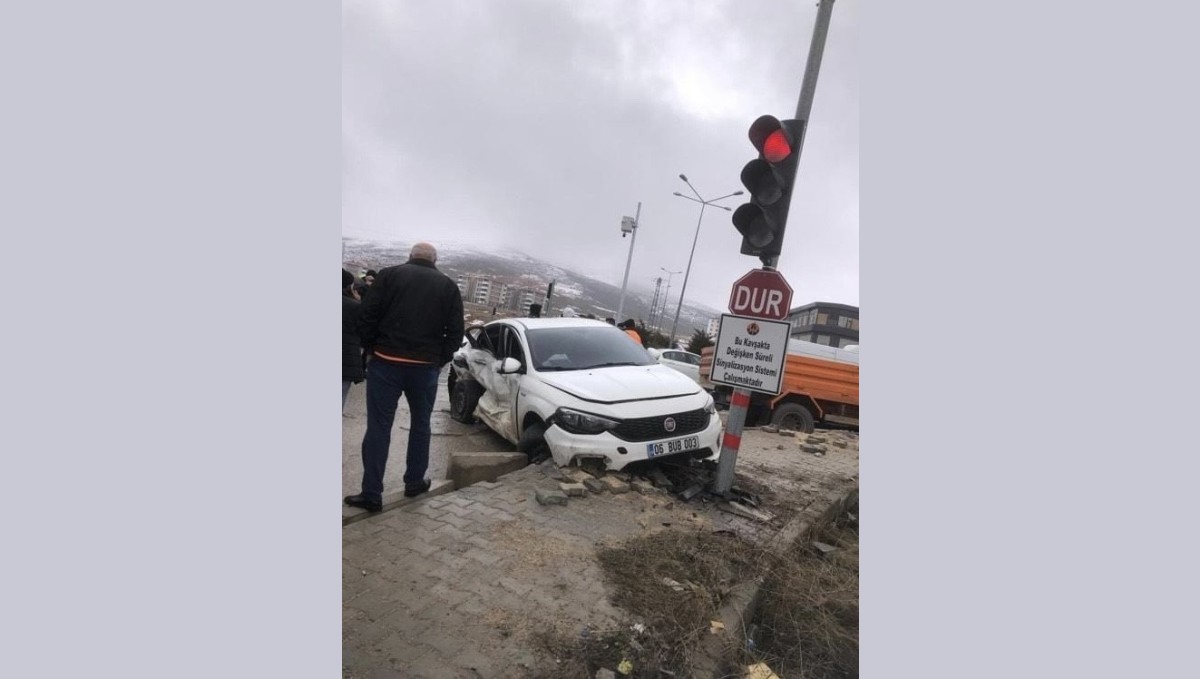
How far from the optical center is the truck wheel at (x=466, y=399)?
27.2ft

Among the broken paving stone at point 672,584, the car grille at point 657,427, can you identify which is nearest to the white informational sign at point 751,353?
the car grille at point 657,427

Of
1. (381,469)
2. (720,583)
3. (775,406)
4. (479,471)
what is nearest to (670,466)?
(479,471)

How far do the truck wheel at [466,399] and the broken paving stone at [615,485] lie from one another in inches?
141

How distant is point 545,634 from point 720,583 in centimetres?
125

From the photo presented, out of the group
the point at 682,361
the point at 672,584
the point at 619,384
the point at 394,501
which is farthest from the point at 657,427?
the point at 682,361

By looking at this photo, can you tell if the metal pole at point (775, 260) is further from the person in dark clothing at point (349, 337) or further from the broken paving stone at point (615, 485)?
the person in dark clothing at point (349, 337)

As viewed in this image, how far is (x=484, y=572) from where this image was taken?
3322mm

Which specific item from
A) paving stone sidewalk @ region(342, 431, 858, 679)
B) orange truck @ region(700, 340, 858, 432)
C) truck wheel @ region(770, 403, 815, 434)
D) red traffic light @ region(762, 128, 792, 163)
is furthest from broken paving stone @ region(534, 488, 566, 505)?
truck wheel @ region(770, 403, 815, 434)

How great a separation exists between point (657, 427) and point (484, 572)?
2346 mm

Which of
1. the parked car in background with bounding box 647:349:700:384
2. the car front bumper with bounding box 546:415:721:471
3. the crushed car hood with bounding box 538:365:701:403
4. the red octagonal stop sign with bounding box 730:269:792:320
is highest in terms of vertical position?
the red octagonal stop sign with bounding box 730:269:792:320

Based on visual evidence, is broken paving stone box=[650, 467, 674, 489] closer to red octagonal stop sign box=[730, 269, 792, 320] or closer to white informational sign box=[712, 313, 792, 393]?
white informational sign box=[712, 313, 792, 393]

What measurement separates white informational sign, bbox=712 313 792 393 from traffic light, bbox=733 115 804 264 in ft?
1.93

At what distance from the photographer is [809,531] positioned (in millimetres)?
4820

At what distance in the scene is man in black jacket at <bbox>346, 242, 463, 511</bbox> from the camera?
4.12 metres
